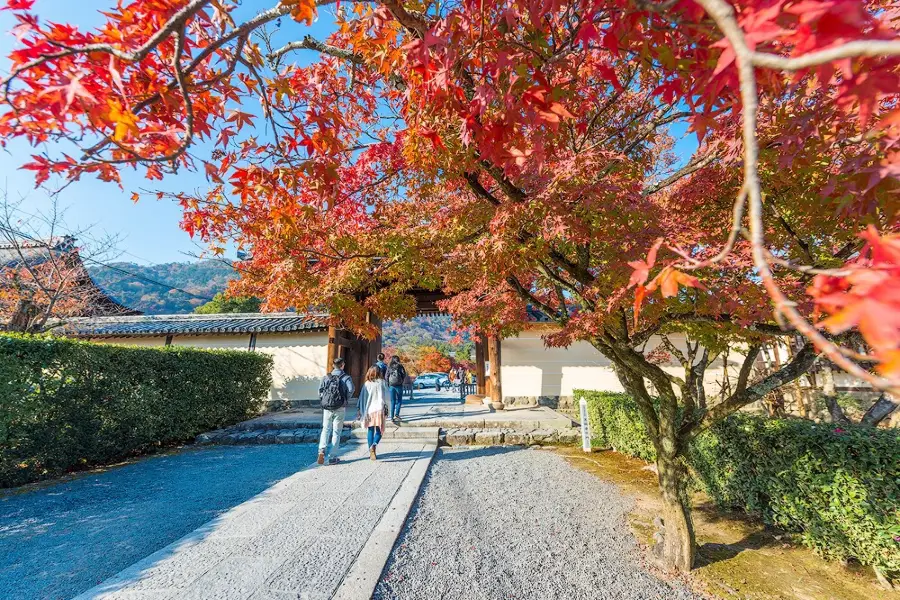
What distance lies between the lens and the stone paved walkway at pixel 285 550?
8.73 feet

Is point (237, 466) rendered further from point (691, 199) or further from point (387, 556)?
point (691, 199)

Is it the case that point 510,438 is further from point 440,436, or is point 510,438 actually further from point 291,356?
point 291,356

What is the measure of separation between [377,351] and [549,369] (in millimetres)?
5355

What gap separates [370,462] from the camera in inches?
237

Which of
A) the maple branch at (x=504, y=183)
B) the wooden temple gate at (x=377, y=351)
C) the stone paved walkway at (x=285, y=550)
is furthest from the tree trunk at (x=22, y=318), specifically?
the maple branch at (x=504, y=183)

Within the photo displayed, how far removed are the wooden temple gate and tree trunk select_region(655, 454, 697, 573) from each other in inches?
270

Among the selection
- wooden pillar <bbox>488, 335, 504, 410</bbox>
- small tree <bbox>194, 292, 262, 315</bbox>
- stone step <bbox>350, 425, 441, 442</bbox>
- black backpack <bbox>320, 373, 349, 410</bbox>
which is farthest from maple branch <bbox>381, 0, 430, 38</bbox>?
small tree <bbox>194, 292, 262, 315</bbox>

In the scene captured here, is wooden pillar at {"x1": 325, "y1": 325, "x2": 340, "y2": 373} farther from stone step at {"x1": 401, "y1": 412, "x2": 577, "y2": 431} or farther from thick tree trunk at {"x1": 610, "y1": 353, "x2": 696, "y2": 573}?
thick tree trunk at {"x1": 610, "y1": 353, "x2": 696, "y2": 573}

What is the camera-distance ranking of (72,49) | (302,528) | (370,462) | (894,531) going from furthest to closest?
(370,462), (302,528), (894,531), (72,49)

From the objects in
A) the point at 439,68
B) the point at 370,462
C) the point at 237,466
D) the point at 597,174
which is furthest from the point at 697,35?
the point at 237,466

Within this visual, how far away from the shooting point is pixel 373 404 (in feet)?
19.8

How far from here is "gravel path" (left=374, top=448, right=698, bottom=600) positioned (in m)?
2.80

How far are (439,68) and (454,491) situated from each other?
4439 millimetres

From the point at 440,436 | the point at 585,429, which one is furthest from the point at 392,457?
the point at 585,429
